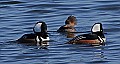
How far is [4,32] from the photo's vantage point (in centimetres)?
2112

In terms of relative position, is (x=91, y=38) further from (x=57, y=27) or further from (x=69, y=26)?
(x=57, y=27)

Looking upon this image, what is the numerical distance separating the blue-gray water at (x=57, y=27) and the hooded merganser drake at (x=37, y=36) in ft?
0.86

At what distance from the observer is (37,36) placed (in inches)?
783

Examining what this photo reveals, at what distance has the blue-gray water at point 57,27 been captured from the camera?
680 inches

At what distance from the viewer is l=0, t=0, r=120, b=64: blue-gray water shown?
56.7 ft

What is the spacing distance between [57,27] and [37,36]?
2.44 meters

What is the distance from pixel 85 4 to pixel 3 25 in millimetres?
5123

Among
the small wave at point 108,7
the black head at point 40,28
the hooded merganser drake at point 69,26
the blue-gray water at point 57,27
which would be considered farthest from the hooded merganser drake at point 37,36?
the small wave at point 108,7

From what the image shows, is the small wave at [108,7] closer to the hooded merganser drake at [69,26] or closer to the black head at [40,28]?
the hooded merganser drake at [69,26]

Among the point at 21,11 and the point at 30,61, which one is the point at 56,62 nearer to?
the point at 30,61

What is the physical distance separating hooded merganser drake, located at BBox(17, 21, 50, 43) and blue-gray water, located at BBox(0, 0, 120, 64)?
10.3 inches

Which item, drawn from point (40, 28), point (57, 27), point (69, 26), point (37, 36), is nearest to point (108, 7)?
point (57, 27)

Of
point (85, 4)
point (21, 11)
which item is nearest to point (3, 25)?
point (21, 11)

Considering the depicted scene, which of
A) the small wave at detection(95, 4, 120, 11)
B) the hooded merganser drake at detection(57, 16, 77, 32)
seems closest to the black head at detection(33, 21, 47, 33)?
the hooded merganser drake at detection(57, 16, 77, 32)
